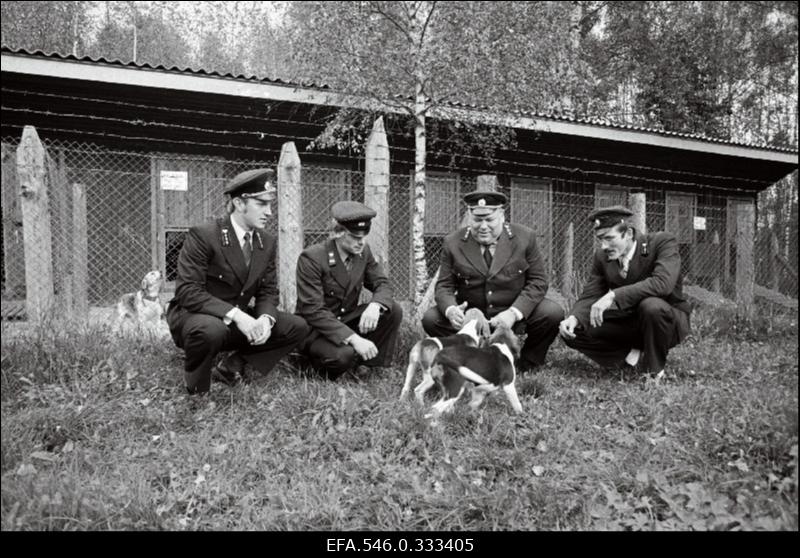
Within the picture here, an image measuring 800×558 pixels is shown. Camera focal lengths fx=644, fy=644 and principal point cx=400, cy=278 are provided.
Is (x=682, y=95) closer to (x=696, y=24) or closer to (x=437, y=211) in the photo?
(x=696, y=24)

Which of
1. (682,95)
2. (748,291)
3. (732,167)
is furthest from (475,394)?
(682,95)

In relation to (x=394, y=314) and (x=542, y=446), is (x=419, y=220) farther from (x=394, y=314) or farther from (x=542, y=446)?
(x=542, y=446)

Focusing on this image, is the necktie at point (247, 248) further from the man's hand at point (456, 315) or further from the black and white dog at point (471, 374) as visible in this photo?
the black and white dog at point (471, 374)

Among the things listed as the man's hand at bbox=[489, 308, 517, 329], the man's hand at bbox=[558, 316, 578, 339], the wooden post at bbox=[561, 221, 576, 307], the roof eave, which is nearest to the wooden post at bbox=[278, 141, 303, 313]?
the roof eave

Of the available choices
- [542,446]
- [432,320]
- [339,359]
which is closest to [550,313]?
[432,320]

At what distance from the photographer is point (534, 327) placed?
533cm

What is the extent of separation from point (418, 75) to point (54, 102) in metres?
5.35

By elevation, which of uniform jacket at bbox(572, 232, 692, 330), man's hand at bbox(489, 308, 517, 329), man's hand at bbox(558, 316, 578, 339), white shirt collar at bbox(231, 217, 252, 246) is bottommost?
man's hand at bbox(558, 316, 578, 339)

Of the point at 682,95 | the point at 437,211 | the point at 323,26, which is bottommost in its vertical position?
the point at 437,211

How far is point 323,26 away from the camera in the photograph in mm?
6812

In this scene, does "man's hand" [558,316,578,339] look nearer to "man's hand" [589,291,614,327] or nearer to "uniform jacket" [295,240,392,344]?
"man's hand" [589,291,614,327]

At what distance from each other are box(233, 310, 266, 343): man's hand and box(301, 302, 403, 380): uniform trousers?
0.58m

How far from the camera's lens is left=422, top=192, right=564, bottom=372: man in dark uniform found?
5.23 meters

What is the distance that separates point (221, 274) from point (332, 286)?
0.86 metres
